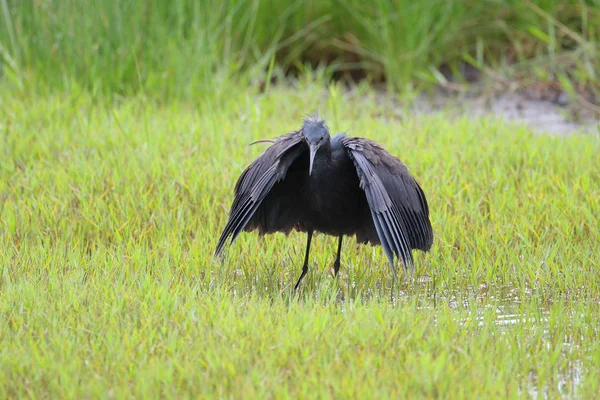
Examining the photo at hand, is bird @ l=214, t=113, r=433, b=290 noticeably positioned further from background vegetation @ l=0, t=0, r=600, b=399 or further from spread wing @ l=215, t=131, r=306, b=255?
background vegetation @ l=0, t=0, r=600, b=399

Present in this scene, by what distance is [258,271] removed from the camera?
470 centimetres

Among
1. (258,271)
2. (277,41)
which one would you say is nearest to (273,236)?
(258,271)

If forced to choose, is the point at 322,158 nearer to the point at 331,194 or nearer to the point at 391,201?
the point at 331,194

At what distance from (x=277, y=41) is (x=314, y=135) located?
182 inches

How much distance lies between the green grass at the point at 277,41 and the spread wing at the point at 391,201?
9.40ft

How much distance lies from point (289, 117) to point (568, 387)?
4.35 metres

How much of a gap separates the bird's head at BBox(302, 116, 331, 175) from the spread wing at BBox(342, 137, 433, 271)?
153mm

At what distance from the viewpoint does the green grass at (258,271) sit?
132 inches

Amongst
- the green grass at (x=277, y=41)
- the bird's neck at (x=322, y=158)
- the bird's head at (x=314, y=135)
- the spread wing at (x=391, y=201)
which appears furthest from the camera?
the green grass at (x=277, y=41)

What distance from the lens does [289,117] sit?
732cm

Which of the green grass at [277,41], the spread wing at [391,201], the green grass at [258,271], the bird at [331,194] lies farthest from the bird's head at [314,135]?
the green grass at [277,41]

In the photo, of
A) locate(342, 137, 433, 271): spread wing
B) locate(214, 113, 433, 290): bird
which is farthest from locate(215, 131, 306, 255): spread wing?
locate(342, 137, 433, 271): spread wing

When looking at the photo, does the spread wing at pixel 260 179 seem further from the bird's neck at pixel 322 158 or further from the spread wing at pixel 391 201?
the spread wing at pixel 391 201

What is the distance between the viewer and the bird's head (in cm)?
419
